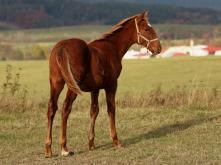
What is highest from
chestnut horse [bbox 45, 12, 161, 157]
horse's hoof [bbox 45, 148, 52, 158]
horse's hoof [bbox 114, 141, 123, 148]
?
chestnut horse [bbox 45, 12, 161, 157]

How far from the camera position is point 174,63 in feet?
139

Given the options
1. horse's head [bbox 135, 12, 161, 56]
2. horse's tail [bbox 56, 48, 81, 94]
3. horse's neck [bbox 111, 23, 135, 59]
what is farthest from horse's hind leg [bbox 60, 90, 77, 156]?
horse's head [bbox 135, 12, 161, 56]

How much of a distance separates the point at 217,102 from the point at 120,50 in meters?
6.32

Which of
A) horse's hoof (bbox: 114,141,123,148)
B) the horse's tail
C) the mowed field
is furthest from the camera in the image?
horse's hoof (bbox: 114,141,123,148)

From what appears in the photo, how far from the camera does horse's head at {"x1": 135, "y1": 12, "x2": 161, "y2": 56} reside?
36.6 feet

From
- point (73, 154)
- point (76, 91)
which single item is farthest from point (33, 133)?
point (76, 91)

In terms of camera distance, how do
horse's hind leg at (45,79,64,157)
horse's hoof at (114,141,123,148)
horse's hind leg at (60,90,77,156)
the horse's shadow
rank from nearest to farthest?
horse's hind leg at (45,79,64,157) < horse's hind leg at (60,90,77,156) < horse's hoof at (114,141,123,148) < the horse's shadow

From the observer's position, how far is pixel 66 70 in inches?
377

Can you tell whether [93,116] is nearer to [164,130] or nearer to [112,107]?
[112,107]

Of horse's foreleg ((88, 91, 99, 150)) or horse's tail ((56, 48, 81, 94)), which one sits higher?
horse's tail ((56, 48, 81, 94))

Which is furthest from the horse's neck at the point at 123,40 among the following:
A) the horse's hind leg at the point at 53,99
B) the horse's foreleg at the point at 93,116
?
the horse's hind leg at the point at 53,99

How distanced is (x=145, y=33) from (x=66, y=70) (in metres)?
2.20

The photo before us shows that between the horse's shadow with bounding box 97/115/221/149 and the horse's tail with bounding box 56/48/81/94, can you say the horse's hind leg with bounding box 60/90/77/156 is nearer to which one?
the horse's tail with bounding box 56/48/81/94

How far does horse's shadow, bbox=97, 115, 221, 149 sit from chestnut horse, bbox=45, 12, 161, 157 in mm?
675
